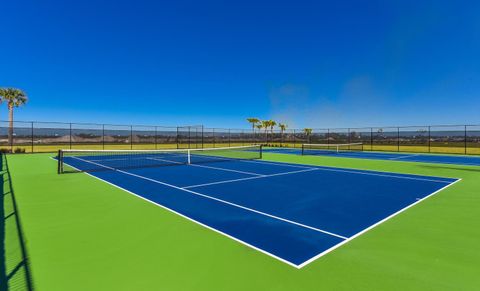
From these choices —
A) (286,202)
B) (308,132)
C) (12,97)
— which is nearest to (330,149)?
(308,132)

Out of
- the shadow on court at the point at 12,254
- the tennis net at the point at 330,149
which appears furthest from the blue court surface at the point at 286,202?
the tennis net at the point at 330,149

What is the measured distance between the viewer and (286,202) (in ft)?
22.2

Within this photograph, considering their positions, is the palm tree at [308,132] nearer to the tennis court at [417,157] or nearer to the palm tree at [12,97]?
the tennis court at [417,157]

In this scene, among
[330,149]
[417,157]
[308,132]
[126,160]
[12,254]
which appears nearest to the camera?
[12,254]

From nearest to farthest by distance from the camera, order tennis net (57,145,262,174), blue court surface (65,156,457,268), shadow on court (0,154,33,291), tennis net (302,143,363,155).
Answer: shadow on court (0,154,33,291) → blue court surface (65,156,457,268) → tennis net (57,145,262,174) → tennis net (302,143,363,155)

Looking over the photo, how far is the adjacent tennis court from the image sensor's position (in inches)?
176

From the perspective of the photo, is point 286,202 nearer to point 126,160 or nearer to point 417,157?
point 126,160

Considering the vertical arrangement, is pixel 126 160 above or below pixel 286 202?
above

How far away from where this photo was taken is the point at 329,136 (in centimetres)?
3694

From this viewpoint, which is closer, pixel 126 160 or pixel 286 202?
pixel 286 202

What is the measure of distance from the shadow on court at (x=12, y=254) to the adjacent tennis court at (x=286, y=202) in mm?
2577

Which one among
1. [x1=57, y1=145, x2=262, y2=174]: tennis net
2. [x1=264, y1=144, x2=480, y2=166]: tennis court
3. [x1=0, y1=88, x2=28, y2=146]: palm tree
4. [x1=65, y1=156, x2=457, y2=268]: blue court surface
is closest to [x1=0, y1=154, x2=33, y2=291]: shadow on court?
[x1=65, y1=156, x2=457, y2=268]: blue court surface

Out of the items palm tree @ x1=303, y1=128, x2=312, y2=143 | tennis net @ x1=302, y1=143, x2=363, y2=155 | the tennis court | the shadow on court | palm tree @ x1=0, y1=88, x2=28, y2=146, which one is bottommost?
the shadow on court

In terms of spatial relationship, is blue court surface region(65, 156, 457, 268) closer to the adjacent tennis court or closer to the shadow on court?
the adjacent tennis court
